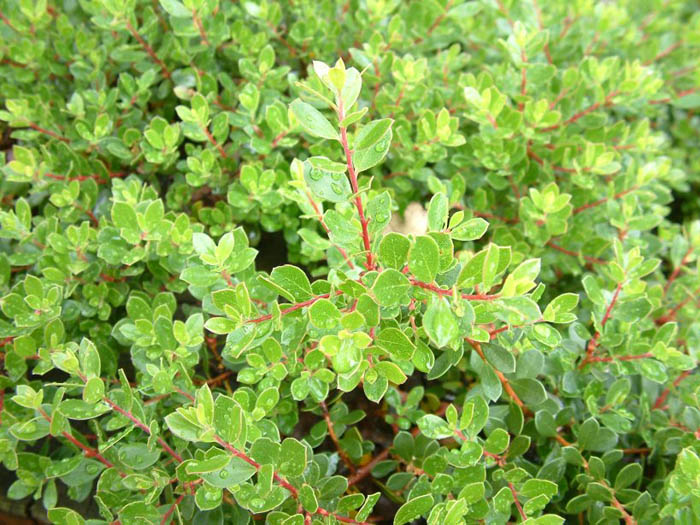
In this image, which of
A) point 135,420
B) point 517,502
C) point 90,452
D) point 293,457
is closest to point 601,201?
point 517,502

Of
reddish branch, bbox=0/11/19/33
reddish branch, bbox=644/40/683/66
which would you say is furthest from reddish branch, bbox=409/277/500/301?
reddish branch, bbox=644/40/683/66

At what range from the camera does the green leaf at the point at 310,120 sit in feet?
2.87

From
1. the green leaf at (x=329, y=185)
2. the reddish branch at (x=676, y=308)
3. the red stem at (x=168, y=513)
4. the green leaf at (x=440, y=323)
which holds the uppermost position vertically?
the green leaf at (x=329, y=185)

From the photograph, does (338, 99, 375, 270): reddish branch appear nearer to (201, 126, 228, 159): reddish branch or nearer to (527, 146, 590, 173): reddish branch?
(201, 126, 228, 159): reddish branch

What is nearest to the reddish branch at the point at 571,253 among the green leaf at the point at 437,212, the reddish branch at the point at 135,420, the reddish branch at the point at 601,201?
the reddish branch at the point at 601,201

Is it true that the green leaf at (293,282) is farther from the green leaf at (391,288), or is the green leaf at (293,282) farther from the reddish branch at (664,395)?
the reddish branch at (664,395)

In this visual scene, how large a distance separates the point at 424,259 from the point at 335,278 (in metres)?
0.17

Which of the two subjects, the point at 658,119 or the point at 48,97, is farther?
the point at 658,119

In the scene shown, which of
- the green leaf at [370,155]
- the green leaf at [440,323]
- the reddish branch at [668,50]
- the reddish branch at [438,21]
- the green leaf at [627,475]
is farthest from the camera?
the reddish branch at [668,50]

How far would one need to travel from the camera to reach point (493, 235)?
4.58 ft

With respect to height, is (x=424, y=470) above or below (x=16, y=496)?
above

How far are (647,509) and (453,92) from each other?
1.08m

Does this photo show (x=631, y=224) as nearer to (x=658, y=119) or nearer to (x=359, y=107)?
(x=359, y=107)

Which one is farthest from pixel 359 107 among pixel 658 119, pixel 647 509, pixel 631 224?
pixel 658 119
